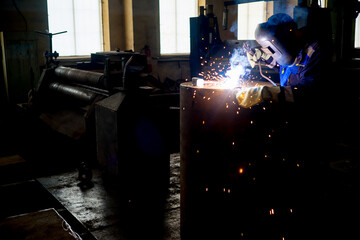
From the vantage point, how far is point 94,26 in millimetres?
9648

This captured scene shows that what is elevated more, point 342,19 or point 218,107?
point 342,19

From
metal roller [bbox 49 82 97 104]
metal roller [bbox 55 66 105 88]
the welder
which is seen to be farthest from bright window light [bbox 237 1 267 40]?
the welder

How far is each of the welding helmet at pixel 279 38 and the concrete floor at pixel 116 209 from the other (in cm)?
140

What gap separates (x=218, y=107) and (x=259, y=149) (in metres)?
0.33

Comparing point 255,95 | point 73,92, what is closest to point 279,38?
point 255,95

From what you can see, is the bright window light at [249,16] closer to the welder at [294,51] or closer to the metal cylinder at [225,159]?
the welder at [294,51]

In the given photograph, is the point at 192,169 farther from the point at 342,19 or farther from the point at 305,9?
the point at 342,19

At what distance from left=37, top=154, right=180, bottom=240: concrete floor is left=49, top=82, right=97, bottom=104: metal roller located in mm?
1302

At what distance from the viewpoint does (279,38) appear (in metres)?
2.30

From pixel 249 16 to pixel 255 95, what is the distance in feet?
33.9

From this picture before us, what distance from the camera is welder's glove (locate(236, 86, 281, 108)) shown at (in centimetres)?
203

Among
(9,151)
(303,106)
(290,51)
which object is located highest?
(290,51)

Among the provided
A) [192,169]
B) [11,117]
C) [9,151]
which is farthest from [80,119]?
[192,169]

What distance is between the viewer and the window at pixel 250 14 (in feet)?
38.2
